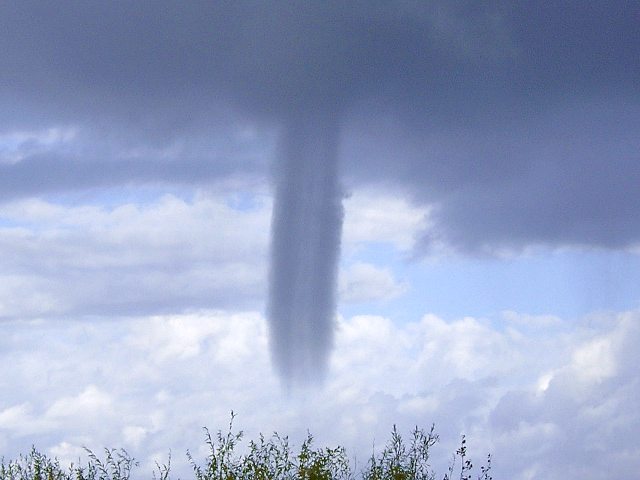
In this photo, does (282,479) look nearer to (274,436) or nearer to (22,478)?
(274,436)

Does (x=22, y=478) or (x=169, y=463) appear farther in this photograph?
(x=22, y=478)

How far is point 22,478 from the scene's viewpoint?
58.4 feet

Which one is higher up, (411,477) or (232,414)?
(232,414)

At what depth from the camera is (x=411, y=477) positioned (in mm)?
16766

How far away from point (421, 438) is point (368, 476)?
1.25 meters

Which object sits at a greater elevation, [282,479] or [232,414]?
[232,414]

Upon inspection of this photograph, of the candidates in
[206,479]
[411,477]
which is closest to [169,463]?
[206,479]

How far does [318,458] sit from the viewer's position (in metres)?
16.1

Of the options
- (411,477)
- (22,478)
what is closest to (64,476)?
(22,478)

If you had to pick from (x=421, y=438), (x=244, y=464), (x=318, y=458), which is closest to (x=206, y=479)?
(x=244, y=464)

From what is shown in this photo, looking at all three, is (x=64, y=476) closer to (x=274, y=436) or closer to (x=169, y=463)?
(x=169, y=463)

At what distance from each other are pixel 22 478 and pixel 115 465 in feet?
7.33

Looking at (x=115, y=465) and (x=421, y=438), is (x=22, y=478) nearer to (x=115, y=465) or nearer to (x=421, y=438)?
(x=115, y=465)

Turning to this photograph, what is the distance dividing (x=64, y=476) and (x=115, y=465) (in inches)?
48.4
